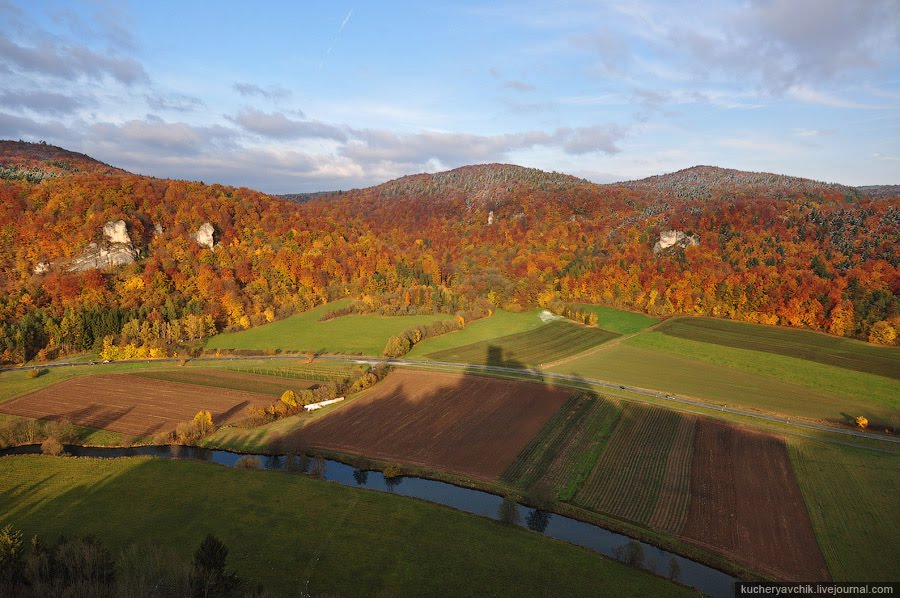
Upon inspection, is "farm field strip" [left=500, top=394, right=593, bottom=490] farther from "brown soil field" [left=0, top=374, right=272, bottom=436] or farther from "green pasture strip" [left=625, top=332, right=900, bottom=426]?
"brown soil field" [left=0, top=374, right=272, bottom=436]

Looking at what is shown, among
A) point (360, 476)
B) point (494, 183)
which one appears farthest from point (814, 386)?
point (494, 183)

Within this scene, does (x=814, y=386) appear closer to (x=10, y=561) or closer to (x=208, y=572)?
(x=208, y=572)

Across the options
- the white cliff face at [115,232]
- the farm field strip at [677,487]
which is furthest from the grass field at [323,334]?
the farm field strip at [677,487]

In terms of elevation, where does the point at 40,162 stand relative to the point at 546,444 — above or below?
above

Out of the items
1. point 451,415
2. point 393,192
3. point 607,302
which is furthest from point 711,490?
point 393,192

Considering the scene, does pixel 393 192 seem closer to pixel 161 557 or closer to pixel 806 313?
pixel 806 313

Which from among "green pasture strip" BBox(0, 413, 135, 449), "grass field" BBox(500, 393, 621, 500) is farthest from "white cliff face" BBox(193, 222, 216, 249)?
"grass field" BBox(500, 393, 621, 500)
